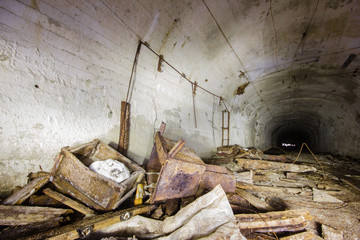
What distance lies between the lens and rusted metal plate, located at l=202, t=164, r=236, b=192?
7.62 ft

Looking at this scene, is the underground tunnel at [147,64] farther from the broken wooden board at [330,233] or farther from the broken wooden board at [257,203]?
the broken wooden board at [330,233]

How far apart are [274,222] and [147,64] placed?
11.5 ft

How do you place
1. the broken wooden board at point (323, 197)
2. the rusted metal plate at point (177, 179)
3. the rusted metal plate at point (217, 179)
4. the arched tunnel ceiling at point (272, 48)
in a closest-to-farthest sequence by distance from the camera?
the rusted metal plate at point (177, 179)
the rusted metal plate at point (217, 179)
the broken wooden board at point (323, 197)
the arched tunnel ceiling at point (272, 48)

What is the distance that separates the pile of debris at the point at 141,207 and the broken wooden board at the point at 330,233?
1 centimetres

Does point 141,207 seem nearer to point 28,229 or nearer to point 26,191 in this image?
point 28,229

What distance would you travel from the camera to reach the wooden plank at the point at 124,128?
2691mm

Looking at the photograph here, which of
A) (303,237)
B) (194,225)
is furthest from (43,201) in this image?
(303,237)

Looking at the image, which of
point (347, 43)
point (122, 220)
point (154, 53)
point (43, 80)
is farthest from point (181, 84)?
point (347, 43)

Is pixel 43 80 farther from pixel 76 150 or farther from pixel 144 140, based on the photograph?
pixel 144 140

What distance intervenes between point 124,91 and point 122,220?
2212 mm

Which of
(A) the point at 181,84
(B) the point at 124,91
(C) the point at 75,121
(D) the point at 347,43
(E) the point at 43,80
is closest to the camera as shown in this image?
(E) the point at 43,80

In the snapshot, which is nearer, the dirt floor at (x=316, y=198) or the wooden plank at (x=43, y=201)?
the wooden plank at (x=43, y=201)

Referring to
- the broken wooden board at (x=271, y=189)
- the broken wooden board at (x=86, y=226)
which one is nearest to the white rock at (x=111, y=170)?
the broken wooden board at (x=86, y=226)

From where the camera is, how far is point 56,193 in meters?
1.75
